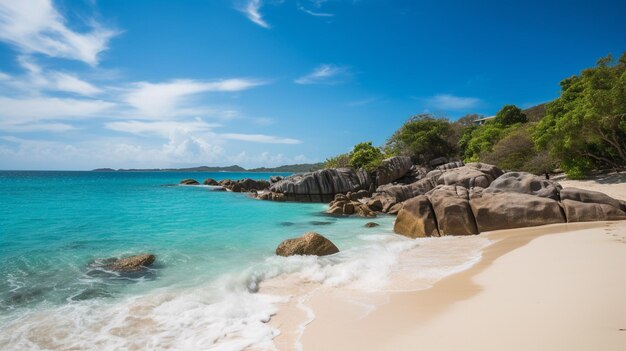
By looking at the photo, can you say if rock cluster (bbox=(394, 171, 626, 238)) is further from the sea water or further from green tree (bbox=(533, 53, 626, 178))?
green tree (bbox=(533, 53, 626, 178))

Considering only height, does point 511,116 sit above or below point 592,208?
above

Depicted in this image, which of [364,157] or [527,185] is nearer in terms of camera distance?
[527,185]

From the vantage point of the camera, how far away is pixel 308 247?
1084cm

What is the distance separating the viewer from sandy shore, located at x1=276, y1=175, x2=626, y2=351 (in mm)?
4336

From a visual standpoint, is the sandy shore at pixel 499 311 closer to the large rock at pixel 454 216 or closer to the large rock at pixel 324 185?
the large rock at pixel 454 216

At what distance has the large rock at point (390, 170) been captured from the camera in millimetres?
32625

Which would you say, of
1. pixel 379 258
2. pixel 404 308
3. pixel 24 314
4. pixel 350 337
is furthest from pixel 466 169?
pixel 24 314

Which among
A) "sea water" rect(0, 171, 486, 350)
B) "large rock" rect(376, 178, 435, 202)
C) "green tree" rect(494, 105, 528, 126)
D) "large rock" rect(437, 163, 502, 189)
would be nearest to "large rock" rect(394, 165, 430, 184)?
"large rock" rect(376, 178, 435, 202)

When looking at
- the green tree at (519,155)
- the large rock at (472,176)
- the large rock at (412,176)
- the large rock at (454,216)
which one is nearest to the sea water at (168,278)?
the large rock at (454,216)

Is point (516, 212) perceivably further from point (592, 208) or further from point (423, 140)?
point (423, 140)

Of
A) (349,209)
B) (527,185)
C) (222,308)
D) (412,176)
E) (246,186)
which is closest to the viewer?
(222,308)

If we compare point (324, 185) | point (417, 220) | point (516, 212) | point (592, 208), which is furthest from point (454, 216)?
point (324, 185)

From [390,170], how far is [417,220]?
63.5 ft

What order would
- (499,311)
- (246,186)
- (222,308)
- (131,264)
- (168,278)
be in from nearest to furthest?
(499,311)
(222,308)
(168,278)
(131,264)
(246,186)
